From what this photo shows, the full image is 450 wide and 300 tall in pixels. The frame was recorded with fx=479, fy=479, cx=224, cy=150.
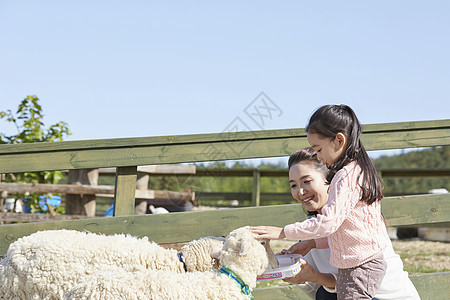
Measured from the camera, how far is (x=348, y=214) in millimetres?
2234

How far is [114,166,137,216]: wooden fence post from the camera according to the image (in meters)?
2.87

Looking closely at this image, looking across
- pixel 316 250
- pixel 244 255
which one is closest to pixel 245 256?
A: pixel 244 255

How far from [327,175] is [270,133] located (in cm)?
58

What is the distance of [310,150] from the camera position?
2717 mm

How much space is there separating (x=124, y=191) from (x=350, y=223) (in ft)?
4.43

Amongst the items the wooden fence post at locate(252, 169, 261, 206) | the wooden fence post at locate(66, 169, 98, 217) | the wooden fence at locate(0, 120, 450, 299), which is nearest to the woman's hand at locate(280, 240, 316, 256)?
the wooden fence at locate(0, 120, 450, 299)

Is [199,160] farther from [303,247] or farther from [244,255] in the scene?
[244,255]

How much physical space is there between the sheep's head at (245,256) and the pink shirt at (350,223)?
217 millimetres

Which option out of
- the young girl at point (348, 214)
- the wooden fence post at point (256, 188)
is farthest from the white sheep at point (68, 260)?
the wooden fence post at point (256, 188)

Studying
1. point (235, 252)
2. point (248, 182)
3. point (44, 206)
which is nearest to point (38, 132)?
point (44, 206)

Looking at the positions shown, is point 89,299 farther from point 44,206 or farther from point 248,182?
point 248,182

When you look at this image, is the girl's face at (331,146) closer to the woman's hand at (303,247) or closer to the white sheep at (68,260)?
the woman's hand at (303,247)

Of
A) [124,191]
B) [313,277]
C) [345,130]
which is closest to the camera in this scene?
[345,130]

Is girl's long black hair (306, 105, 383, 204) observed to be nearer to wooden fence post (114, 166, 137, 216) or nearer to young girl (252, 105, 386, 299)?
young girl (252, 105, 386, 299)
